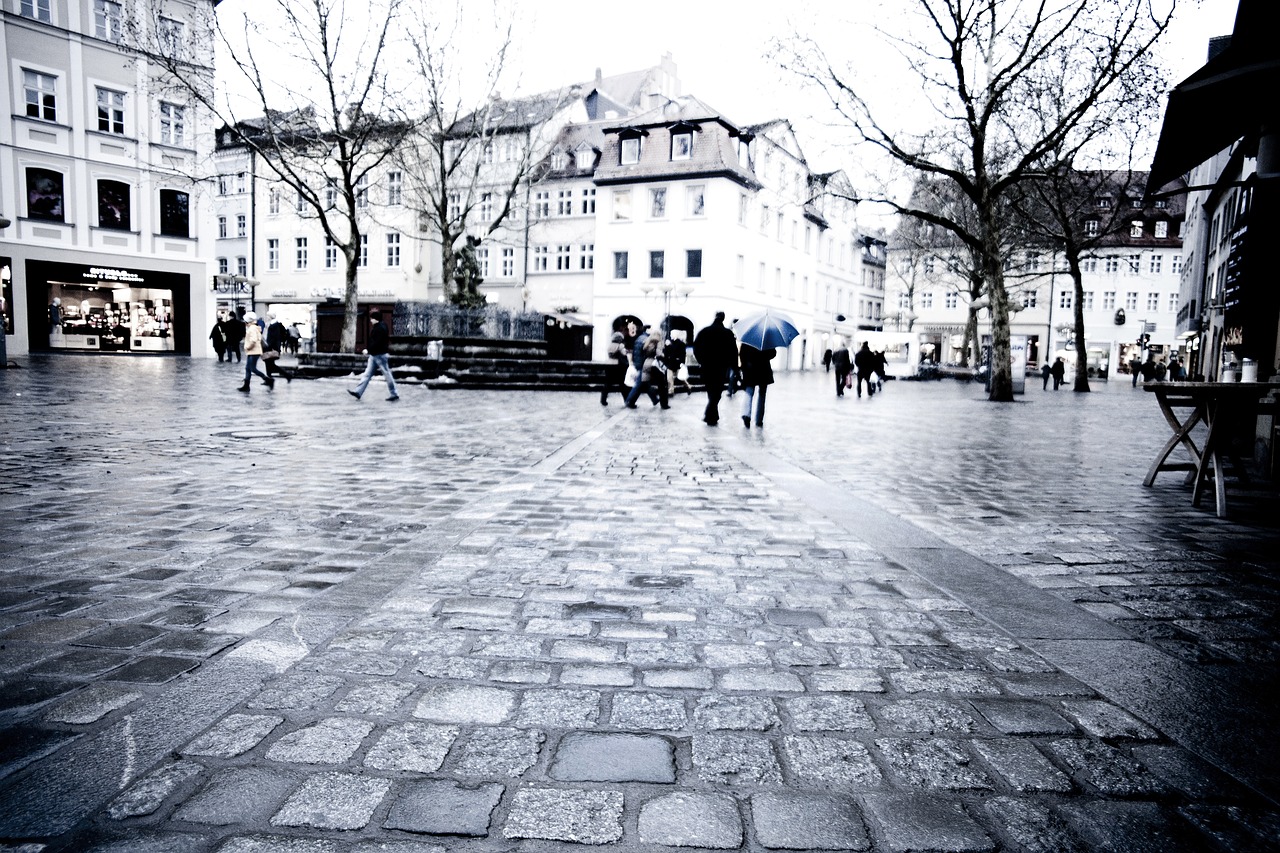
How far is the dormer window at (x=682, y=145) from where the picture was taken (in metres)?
45.0

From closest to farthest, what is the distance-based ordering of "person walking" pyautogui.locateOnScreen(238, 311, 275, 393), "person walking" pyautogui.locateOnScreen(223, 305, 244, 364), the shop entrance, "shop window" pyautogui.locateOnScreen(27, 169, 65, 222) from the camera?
"person walking" pyautogui.locateOnScreen(238, 311, 275, 393), "shop window" pyautogui.locateOnScreen(27, 169, 65, 222), the shop entrance, "person walking" pyautogui.locateOnScreen(223, 305, 244, 364)

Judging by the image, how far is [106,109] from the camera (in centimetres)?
3228

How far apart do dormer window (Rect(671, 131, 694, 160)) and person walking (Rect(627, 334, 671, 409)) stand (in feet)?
98.5

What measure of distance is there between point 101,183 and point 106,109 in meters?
2.87

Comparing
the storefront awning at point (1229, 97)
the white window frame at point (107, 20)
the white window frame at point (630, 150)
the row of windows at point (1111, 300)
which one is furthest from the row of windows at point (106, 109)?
the row of windows at point (1111, 300)

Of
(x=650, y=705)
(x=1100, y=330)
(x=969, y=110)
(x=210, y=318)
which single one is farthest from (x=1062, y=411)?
(x=1100, y=330)

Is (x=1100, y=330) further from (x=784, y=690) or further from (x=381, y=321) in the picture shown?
(x=784, y=690)

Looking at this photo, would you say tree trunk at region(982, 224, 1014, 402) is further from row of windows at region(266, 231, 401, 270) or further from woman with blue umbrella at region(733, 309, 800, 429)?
row of windows at region(266, 231, 401, 270)

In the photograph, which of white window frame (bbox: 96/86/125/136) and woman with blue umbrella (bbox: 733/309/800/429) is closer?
woman with blue umbrella (bbox: 733/309/800/429)

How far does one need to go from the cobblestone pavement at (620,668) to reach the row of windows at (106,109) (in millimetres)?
31633

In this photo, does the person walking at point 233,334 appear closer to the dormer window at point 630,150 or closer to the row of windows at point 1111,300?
the dormer window at point 630,150

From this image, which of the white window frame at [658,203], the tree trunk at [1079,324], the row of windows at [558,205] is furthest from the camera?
the row of windows at [558,205]

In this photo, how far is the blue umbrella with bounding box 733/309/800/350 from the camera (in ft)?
45.3

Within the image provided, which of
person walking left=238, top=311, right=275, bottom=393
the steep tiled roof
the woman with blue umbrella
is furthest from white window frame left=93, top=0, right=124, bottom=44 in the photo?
the woman with blue umbrella
